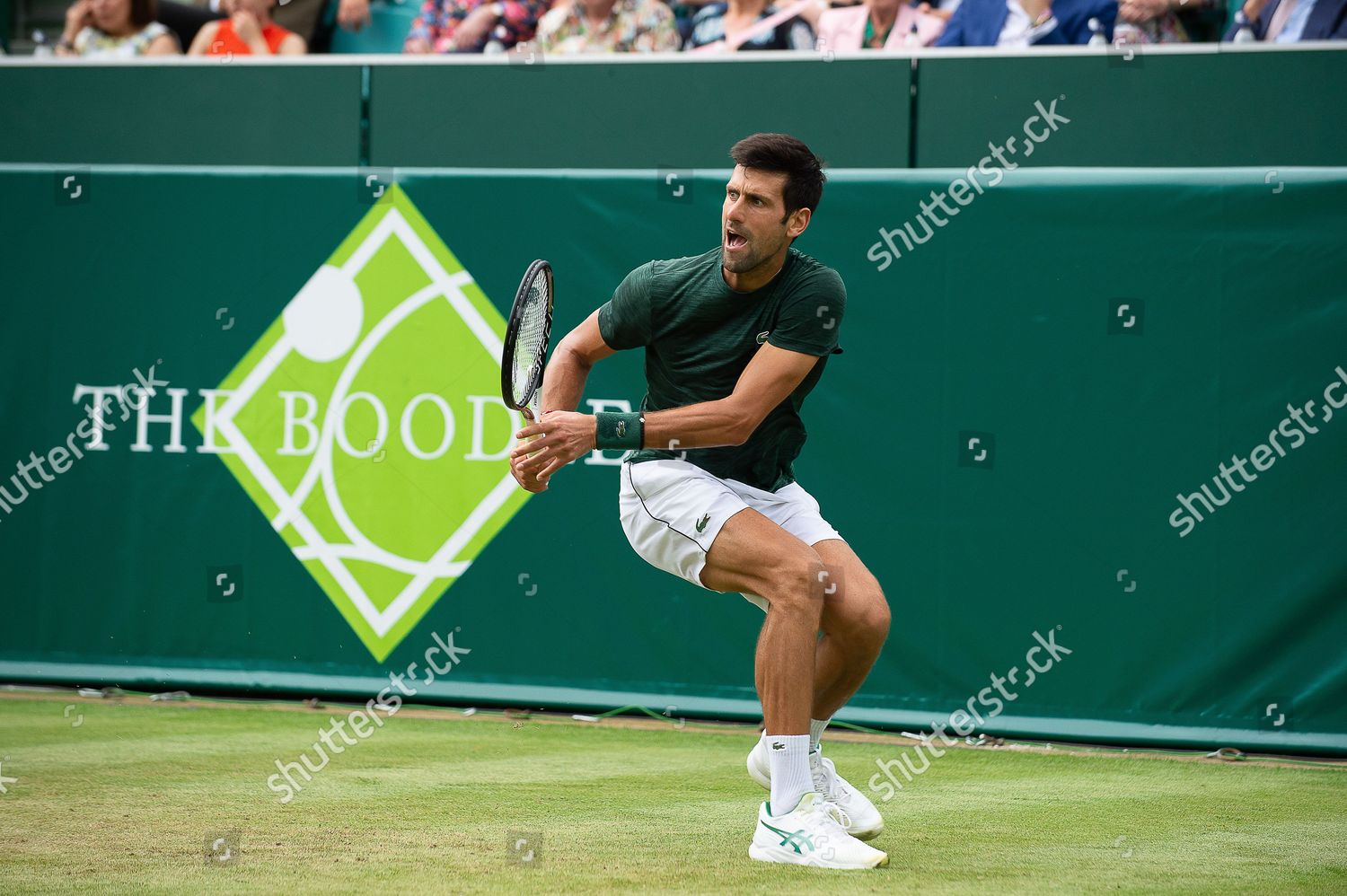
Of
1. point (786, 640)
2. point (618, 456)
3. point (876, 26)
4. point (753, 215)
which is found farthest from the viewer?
point (876, 26)

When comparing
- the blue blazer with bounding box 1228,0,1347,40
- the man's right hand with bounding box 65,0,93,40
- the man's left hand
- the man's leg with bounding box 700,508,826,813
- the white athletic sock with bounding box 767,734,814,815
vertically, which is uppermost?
the man's right hand with bounding box 65,0,93,40

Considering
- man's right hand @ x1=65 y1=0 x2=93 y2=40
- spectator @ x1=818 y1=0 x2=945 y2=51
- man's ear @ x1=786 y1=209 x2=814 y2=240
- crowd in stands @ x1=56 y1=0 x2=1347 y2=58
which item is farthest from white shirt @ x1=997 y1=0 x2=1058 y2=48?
man's right hand @ x1=65 y1=0 x2=93 y2=40

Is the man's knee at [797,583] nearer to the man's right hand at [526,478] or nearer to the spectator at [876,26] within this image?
the man's right hand at [526,478]

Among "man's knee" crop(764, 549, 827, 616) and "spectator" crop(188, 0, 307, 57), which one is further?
"spectator" crop(188, 0, 307, 57)

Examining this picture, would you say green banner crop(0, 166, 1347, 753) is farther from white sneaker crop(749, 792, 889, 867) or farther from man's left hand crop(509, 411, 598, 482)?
man's left hand crop(509, 411, 598, 482)

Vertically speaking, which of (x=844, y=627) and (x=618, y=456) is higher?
(x=618, y=456)

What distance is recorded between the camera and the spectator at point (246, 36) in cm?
764

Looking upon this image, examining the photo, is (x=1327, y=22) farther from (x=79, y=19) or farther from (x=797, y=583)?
(x=79, y=19)

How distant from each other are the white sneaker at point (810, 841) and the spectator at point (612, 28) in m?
4.55

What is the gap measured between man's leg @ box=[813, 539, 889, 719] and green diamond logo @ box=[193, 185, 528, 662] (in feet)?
8.88

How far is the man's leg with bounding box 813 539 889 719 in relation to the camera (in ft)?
12.7

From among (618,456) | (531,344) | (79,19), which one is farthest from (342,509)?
(79,19)

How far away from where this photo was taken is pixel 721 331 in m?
4.02

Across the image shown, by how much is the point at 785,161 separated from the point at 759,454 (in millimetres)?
803
